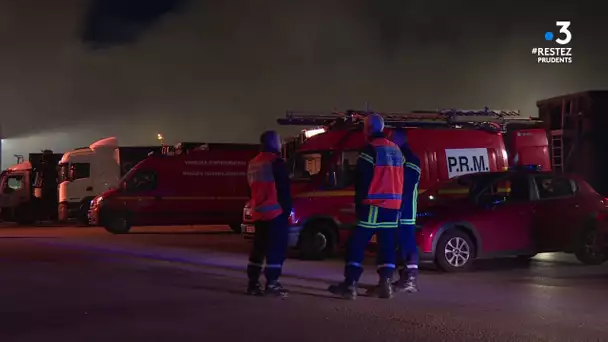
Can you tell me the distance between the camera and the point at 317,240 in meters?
12.4

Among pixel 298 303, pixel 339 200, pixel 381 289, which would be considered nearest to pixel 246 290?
pixel 298 303

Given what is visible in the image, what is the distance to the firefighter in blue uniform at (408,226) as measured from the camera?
→ 28.1ft

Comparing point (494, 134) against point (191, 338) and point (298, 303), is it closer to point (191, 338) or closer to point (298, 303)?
point (298, 303)

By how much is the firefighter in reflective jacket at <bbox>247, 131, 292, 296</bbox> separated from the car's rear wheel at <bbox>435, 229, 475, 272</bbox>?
3.02m

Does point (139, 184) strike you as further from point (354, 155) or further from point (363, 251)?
point (363, 251)

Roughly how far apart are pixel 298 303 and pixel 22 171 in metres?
21.6

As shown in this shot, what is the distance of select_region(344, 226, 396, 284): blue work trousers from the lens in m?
7.86

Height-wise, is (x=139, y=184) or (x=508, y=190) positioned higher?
(x=139, y=184)

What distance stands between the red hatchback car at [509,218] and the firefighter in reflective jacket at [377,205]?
2466 millimetres

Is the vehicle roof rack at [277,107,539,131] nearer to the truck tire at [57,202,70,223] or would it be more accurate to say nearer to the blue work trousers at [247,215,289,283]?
the blue work trousers at [247,215,289,283]

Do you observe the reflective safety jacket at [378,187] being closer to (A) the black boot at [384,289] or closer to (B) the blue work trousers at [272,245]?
(A) the black boot at [384,289]

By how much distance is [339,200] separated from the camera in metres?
12.5

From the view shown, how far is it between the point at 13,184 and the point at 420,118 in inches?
704

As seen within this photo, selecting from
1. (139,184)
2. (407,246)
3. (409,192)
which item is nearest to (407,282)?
(407,246)
